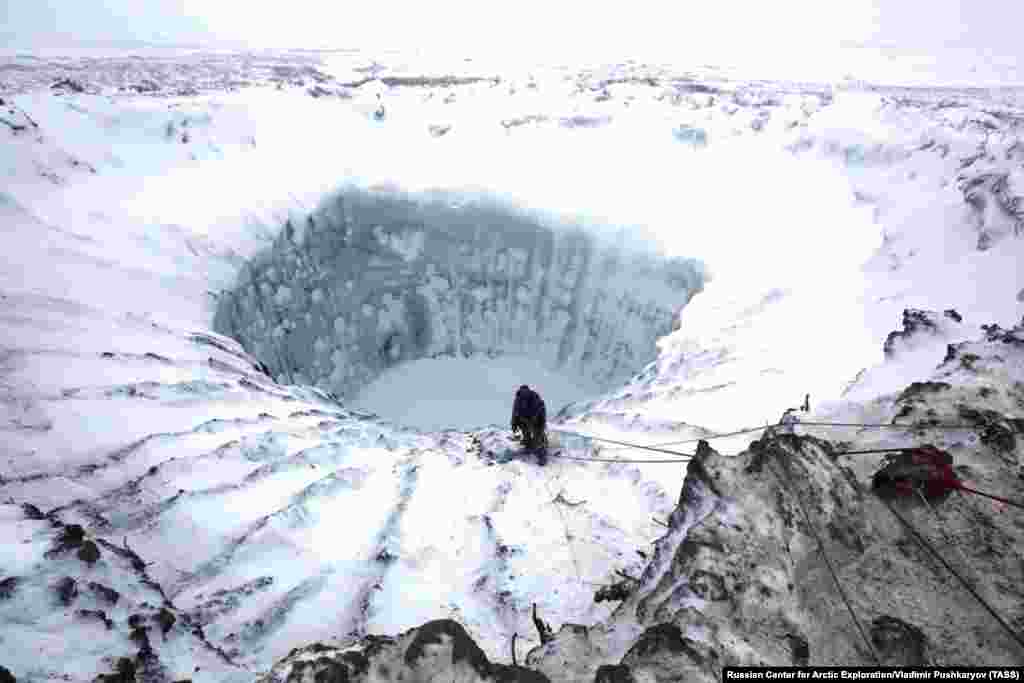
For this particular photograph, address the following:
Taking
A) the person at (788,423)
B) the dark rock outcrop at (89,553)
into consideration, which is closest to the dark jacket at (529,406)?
the person at (788,423)

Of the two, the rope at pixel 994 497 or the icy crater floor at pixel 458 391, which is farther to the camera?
the icy crater floor at pixel 458 391

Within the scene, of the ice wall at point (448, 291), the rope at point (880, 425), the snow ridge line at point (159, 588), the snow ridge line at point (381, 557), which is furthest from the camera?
the ice wall at point (448, 291)

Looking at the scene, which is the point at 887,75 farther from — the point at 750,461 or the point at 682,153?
the point at 750,461

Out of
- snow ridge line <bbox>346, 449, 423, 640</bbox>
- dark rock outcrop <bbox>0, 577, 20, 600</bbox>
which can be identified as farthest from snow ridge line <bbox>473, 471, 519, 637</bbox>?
dark rock outcrop <bbox>0, 577, 20, 600</bbox>

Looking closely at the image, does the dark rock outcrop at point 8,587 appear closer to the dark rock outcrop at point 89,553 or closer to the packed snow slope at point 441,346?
the packed snow slope at point 441,346

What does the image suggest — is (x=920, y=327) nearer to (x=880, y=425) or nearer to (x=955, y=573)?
(x=880, y=425)

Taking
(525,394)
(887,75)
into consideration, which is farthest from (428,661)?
(887,75)

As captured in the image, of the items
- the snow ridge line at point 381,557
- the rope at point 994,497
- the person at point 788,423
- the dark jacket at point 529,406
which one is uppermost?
the rope at point 994,497
